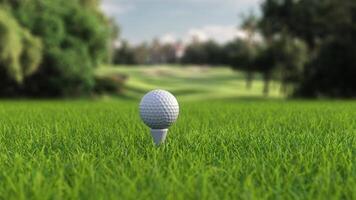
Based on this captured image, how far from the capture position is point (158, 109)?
5414mm

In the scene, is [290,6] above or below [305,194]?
above

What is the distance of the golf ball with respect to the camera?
5410 millimetres

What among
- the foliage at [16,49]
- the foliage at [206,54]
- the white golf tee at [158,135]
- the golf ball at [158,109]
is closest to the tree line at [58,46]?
the foliage at [16,49]

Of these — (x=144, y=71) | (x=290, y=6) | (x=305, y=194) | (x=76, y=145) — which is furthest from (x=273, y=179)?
(x=144, y=71)

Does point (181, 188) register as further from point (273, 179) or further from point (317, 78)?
point (317, 78)

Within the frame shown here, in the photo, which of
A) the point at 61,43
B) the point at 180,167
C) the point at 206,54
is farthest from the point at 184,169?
the point at 206,54

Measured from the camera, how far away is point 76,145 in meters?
5.24

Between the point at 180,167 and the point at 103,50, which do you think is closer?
the point at 180,167

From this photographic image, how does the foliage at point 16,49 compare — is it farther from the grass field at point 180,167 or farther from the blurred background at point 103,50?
the grass field at point 180,167

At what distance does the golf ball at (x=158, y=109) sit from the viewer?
17.7 feet

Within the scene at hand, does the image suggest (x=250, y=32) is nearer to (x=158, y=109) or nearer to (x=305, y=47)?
(x=305, y=47)

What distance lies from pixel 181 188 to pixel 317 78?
39.0 metres

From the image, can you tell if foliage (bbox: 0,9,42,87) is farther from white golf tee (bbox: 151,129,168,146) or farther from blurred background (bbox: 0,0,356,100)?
white golf tee (bbox: 151,129,168,146)

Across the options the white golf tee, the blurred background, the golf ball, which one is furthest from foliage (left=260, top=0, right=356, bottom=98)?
the white golf tee
